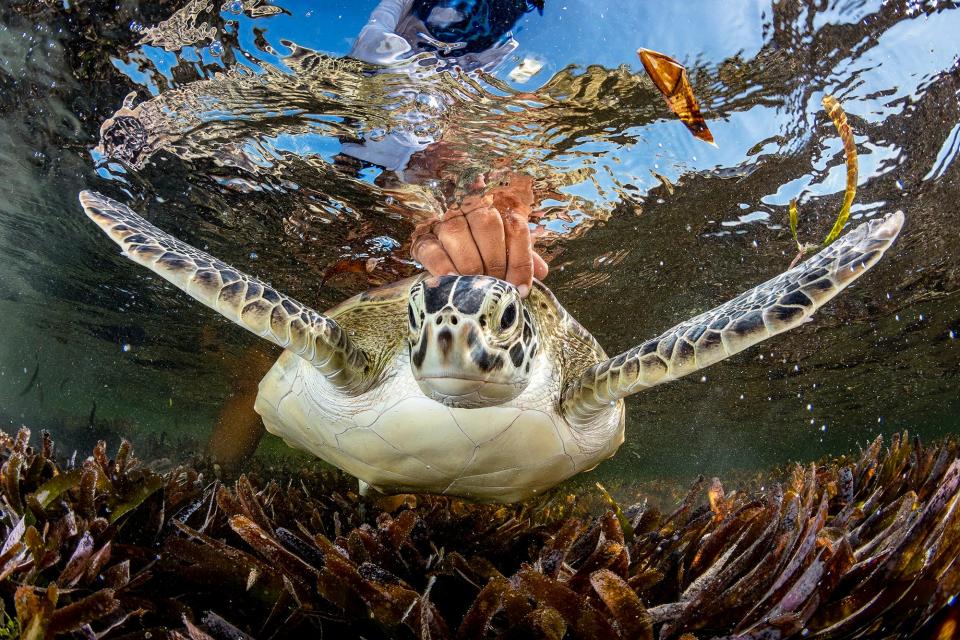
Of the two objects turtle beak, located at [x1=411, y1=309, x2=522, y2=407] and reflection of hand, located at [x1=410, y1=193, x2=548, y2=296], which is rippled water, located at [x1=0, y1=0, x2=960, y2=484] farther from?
turtle beak, located at [x1=411, y1=309, x2=522, y2=407]

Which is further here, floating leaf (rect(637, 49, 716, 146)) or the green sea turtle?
floating leaf (rect(637, 49, 716, 146))

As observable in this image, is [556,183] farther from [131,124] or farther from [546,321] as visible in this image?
[131,124]

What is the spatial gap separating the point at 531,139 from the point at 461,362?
3.35 m

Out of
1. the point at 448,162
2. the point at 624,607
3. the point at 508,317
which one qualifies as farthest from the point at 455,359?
the point at 448,162

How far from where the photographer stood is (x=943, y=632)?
1.10 meters

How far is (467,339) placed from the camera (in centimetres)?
204

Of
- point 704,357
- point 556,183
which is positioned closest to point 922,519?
point 704,357

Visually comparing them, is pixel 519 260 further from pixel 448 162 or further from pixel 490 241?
pixel 448 162

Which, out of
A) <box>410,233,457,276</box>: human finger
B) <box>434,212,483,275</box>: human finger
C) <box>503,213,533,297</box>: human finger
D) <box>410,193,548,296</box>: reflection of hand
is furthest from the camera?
<box>410,233,457,276</box>: human finger

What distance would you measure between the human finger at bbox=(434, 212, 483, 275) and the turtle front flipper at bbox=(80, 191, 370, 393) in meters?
1.71

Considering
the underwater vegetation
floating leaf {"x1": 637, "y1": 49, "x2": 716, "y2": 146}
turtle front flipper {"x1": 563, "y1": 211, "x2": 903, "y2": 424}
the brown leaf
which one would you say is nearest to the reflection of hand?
turtle front flipper {"x1": 563, "y1": 211, "x2": 903, "y2": 424}

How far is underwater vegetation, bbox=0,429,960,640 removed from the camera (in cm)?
120

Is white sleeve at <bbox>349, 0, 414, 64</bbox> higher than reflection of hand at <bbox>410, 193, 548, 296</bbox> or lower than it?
higher

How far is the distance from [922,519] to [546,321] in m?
2.43
